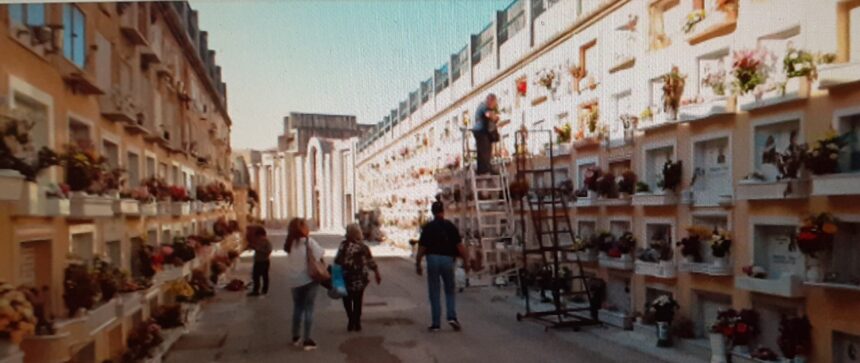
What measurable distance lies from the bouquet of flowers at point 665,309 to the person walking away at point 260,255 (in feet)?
14.2

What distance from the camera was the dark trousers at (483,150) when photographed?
766cm

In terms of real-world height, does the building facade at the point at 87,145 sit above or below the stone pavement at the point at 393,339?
above

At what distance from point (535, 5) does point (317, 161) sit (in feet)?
9.92

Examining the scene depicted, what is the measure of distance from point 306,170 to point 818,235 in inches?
183

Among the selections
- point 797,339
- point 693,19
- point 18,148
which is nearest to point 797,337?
point 797,339

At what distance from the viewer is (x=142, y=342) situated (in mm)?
4121

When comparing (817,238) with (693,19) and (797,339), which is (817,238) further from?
(693,19)

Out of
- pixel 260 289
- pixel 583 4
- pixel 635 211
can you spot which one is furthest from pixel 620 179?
pixel 260 289

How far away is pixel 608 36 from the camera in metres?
5.92

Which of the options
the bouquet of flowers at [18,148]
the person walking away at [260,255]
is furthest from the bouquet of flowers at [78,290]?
the person walking away at [260,255]

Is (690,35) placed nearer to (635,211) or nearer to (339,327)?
(635,211)

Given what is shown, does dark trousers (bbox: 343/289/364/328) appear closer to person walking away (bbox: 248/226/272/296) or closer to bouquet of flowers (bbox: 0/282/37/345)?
person walking away (bbox: 248/226/272/296)

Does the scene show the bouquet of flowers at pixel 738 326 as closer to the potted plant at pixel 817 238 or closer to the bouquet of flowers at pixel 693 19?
the potted plant at pixel 817 238

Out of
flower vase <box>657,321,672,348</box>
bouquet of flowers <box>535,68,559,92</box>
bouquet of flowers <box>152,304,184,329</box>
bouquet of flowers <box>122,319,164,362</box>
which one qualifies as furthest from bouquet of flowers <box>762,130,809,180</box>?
bouquet of flowers <box>152,304,184,329</box>
